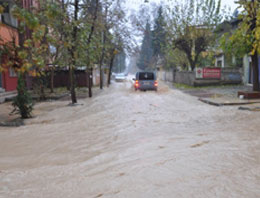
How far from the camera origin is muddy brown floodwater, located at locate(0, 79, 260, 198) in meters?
→ 3.37

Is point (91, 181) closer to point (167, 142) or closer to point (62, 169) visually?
point (62, 169)

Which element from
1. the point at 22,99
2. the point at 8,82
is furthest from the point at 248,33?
the point at 8,82

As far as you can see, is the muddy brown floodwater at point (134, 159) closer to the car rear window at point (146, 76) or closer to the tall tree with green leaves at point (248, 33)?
the tall tree with green leaves at point (248, 33)

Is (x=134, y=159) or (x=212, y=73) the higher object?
(x=212, y=73)

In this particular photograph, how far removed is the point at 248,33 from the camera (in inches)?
529

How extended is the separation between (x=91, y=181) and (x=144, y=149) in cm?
169

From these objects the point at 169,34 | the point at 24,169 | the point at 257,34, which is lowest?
the point at 24,169

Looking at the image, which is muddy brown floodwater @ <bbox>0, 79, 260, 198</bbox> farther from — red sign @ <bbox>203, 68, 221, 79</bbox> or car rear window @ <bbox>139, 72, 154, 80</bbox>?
red sign @ <bbox>203, 68, 221, 79</bbox>

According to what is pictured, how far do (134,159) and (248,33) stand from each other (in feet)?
39.0

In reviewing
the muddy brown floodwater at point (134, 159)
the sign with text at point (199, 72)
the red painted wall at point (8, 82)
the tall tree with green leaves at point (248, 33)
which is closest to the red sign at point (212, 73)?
the sign with text at point (199, 72)

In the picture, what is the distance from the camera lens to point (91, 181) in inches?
144

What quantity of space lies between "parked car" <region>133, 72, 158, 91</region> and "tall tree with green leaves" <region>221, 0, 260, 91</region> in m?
6.50

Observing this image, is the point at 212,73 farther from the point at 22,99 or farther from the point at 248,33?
the point at 22,99

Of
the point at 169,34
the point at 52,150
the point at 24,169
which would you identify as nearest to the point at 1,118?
the point at 52,150
